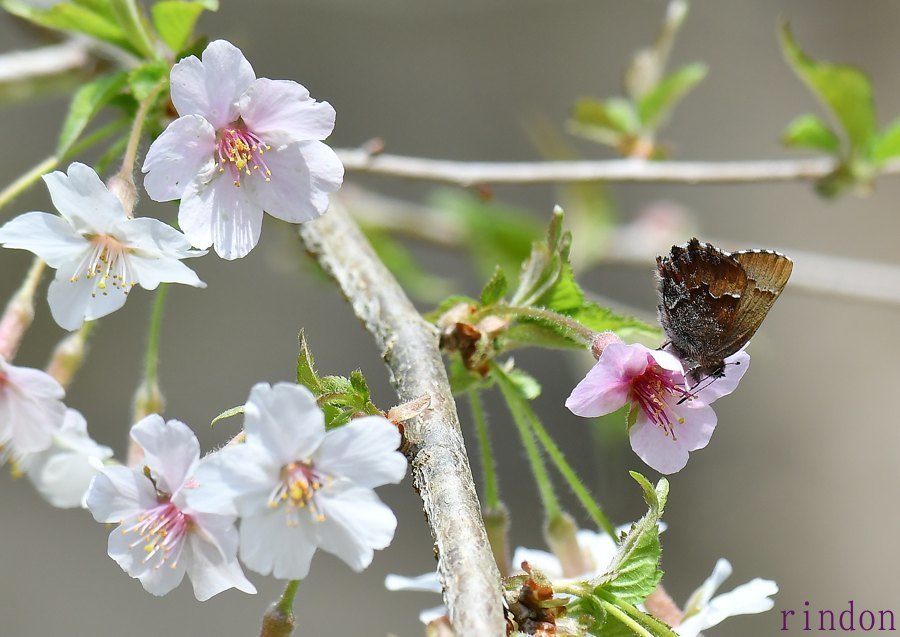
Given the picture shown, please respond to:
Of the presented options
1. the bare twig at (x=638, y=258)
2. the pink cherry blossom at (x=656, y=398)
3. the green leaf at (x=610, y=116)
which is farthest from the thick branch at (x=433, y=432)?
the bare twig at (x=638, y=258)

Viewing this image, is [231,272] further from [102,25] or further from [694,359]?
[694,359]

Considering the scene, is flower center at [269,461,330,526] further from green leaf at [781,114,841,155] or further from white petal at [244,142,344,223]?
green leaf at [781,114,841,155]

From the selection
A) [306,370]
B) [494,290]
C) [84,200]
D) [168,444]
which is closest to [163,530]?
[168,444]

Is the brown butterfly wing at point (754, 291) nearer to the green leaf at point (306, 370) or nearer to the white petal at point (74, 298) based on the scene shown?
the green leaf at point (306, 370)

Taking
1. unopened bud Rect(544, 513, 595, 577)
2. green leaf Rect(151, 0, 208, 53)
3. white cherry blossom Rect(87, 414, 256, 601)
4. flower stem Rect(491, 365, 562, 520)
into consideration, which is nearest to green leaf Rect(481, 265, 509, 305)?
flower stem Rect(491, 365, 562, 520)

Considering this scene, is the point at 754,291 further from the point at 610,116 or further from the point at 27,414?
the point at 610,116

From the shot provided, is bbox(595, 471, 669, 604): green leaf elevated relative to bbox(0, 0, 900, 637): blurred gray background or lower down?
lower down

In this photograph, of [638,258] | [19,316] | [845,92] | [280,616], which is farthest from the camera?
[638,258]
